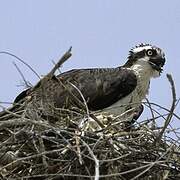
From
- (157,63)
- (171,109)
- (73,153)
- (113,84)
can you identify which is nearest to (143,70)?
(157,63)

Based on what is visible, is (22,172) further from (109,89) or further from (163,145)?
(109,89)

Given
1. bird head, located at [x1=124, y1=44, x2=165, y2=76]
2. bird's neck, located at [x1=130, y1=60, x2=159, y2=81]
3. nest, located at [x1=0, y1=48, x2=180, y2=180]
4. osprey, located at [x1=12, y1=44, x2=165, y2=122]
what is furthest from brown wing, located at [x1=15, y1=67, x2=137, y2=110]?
nest, located at [x1=0, y1=48, x2=180, y2=180]

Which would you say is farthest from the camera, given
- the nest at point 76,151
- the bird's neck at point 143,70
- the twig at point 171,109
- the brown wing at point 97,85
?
the bird's neck at point 143,70

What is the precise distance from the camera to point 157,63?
11180 millimetres

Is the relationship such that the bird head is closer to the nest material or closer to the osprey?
the osprey

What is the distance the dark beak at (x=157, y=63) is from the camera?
1116 centimetres

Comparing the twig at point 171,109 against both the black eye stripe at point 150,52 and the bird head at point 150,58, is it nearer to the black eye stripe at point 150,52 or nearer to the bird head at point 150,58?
the bird head at point 150,58

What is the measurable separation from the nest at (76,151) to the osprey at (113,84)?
161 cm

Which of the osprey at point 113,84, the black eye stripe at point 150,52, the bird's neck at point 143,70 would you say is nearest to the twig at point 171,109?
the osprey at point 113,84

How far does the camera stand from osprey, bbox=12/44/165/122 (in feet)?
32.5

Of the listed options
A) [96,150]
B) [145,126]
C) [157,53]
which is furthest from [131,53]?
[96,150]

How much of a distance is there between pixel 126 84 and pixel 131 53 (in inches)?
46.4

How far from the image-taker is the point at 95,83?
1038 cm

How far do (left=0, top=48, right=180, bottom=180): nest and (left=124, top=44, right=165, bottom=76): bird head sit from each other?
3289mm
